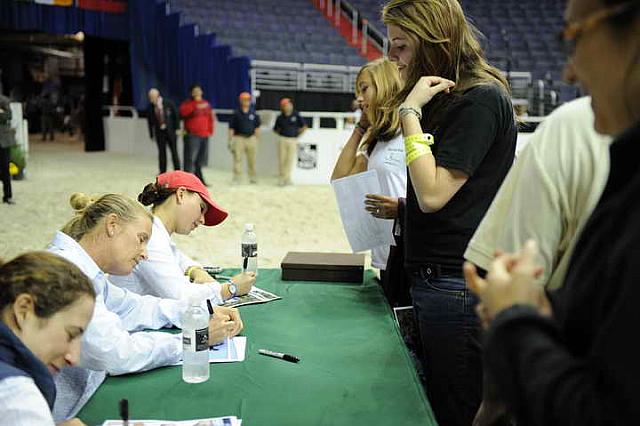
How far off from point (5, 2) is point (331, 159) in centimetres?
835

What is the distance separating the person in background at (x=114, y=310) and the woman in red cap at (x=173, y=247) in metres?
0.15

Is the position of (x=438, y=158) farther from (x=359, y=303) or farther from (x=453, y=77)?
(x=359, y=303)

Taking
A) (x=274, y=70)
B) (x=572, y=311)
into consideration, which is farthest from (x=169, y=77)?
(x=572, y=311)

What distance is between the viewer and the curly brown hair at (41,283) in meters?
1.24

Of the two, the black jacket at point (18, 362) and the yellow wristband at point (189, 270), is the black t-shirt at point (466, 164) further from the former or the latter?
the yellow wristband at point (189, 270)

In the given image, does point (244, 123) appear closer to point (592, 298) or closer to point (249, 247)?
point (249, 247)

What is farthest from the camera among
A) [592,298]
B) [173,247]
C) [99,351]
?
[173,247]

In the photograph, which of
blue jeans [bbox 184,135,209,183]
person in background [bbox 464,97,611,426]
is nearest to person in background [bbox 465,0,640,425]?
person in background [bbox 464,97,611,426]

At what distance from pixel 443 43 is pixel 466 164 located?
13.5 inches

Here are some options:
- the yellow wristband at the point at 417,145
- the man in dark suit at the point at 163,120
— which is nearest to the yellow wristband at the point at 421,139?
the yellow wristband at the point at 417,145

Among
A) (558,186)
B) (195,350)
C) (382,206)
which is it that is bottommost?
(195,350)

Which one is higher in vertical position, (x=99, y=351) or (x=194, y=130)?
(x=99, y=351)

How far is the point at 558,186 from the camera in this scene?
1.19 metres

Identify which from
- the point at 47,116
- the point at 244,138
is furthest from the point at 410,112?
the point at 47,116
